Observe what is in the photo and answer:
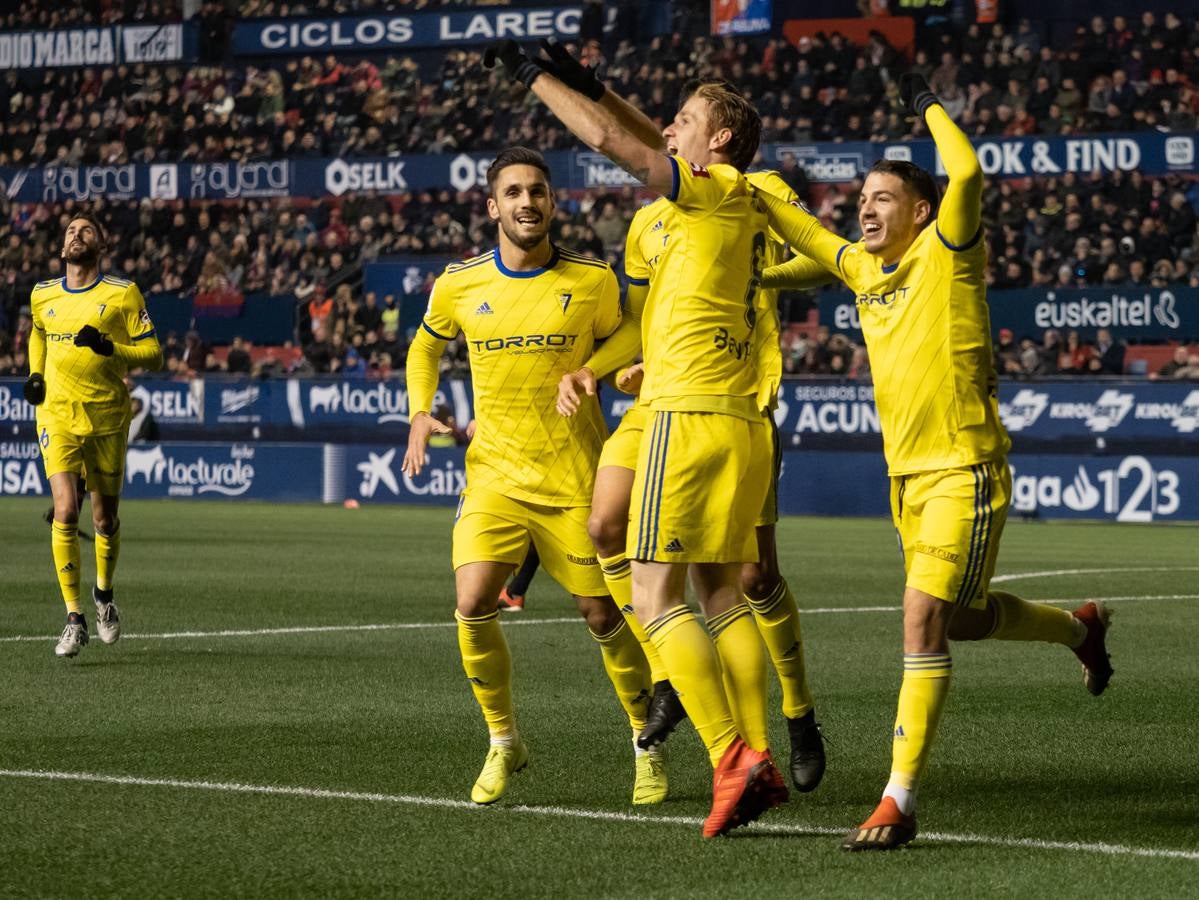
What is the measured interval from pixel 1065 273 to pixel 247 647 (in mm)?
19617

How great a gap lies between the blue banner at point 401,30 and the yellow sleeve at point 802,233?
29734 mm

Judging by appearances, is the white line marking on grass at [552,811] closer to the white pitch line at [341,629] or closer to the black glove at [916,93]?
the black glove at [916,93]

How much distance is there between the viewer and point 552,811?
6250 mm

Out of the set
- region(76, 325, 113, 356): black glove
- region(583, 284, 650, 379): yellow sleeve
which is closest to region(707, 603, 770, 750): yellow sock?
region(583, 284, 650, 379): yellow sleeve

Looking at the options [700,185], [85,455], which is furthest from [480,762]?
[85,455]

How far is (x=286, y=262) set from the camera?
35531 mm

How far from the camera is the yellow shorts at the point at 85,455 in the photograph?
11984mm

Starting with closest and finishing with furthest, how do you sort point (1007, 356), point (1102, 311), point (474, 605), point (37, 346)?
1. point (474, 605)
2. point (37, 346)
3. point (1102, 311)
4. point (1007, 356)

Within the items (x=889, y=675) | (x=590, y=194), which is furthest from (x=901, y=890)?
(x=590, y=194)

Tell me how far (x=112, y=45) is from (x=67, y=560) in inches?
1146

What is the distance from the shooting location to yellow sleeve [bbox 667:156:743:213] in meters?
5.85

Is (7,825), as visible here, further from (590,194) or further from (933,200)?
(590,194)

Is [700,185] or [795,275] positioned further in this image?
[795,275]

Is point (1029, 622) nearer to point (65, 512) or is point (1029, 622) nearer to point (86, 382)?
point (65, 512)
